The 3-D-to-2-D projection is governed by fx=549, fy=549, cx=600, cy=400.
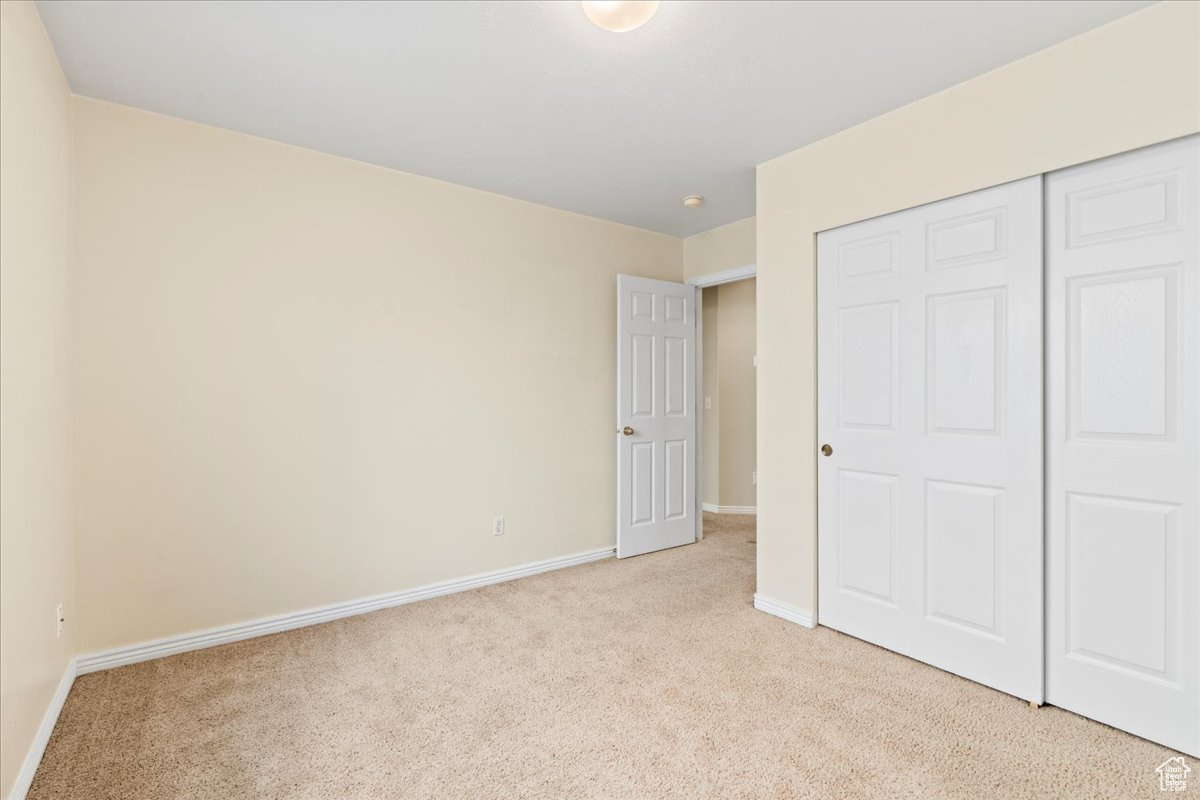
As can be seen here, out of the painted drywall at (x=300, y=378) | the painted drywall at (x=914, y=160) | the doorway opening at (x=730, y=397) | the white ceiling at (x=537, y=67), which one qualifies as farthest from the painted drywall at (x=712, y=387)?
the white ceiling at (x=537, y=67)

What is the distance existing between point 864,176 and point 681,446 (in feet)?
7.87

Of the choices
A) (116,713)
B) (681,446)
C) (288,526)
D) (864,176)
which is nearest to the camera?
(116,713)

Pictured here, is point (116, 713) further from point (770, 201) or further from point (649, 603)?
point (770, 201)

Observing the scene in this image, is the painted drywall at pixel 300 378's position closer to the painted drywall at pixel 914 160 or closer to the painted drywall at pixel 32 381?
the painted drywall at pixel 32 381

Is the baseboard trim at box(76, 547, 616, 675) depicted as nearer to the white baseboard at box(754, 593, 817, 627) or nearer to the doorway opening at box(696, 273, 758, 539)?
the white baseboard at box(754, 593, 817, 627)

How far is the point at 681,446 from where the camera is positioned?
176 inches

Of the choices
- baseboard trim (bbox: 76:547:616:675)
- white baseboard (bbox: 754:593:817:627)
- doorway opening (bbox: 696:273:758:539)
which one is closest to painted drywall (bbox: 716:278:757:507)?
doorway opening (bbox: 696:273:758:539)

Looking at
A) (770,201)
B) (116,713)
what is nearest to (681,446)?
(770,201)

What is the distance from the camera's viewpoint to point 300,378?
2943mm

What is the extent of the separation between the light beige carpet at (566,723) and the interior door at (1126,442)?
0.21 metres

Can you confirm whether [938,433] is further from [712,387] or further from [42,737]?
[42,737]

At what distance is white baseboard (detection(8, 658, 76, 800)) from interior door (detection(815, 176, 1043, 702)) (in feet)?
10.4

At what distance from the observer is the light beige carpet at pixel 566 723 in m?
1.73

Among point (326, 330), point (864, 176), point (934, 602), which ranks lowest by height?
point (934, 602)
